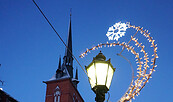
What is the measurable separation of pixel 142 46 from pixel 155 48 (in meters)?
0.19

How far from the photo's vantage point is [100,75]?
11.9ft

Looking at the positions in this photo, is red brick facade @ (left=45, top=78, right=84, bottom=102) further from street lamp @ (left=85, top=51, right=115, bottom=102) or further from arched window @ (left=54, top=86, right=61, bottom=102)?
street lamp @ (left=85, top=51, right=115, bottom=102)

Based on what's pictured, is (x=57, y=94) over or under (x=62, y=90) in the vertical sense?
under

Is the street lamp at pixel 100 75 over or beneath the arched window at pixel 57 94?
beneath

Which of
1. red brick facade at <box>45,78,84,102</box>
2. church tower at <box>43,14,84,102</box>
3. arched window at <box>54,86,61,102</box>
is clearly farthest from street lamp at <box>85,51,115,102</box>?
arched window at <box>54,86,61,102</box>

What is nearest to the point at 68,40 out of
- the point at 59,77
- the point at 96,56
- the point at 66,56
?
the point at 66,56

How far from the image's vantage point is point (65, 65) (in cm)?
3909

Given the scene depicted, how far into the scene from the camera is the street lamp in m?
3.63

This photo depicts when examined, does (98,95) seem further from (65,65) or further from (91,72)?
(65,65)

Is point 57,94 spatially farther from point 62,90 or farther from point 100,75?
point 100,75

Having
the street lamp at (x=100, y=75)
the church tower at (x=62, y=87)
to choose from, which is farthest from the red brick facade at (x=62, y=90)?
the street lamp at (x=100, y=75)

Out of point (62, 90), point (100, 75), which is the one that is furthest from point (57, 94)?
point (100, 75)

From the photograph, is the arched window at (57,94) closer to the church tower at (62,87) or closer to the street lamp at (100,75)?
the church tower at (62,87)

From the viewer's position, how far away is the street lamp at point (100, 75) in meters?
3.63
